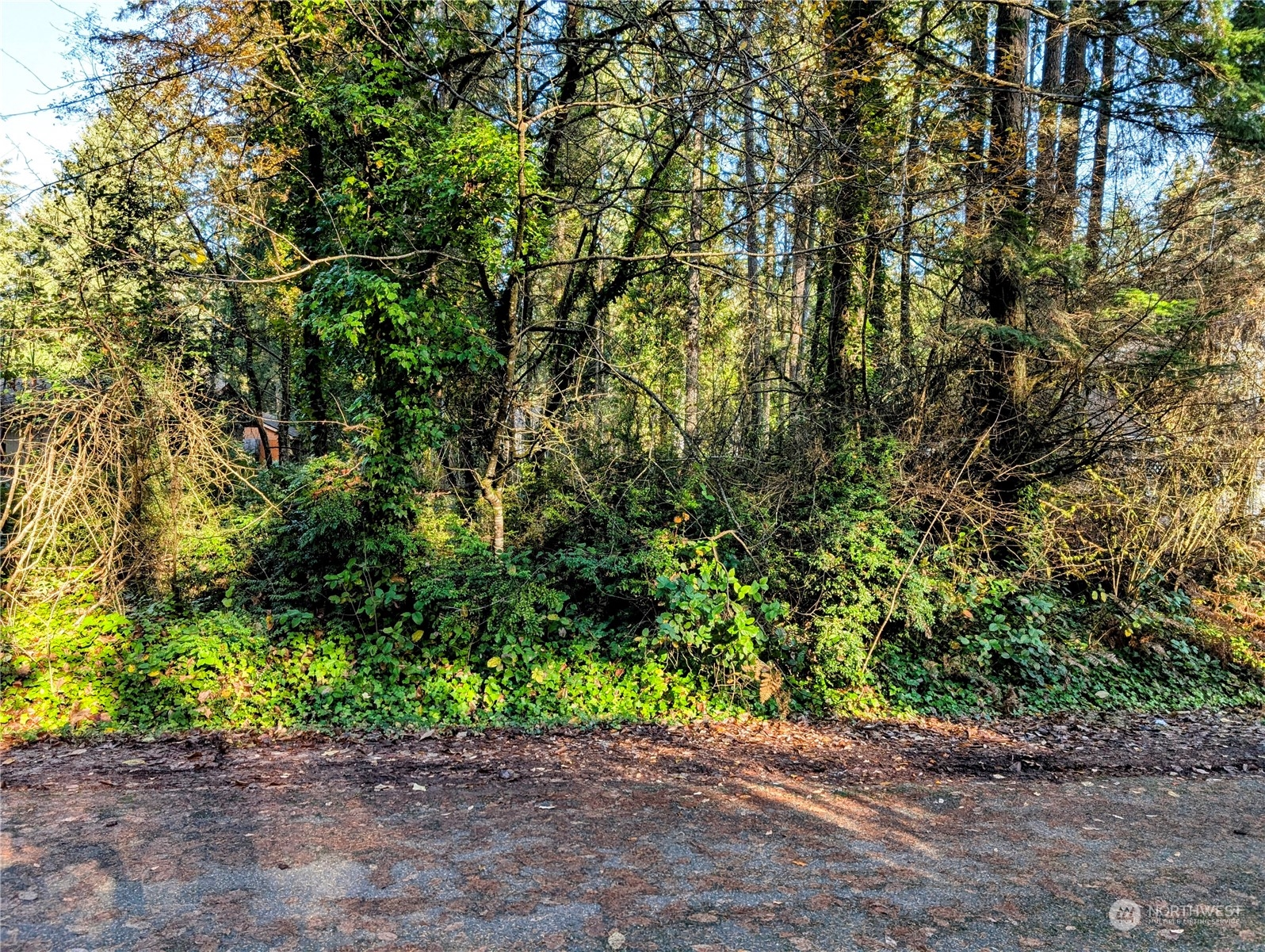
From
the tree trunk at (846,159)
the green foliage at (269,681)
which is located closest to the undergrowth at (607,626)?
the green foliage at (269,681)

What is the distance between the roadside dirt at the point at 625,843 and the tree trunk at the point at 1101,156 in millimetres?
6640

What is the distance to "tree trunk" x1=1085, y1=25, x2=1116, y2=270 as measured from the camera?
9641mm

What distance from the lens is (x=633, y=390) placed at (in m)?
9.39

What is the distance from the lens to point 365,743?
21.2 ft

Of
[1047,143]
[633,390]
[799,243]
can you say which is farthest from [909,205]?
[633,390]

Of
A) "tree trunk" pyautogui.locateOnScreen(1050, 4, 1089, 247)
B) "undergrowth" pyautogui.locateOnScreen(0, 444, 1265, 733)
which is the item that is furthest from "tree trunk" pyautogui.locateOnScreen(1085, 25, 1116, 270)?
"undergrowth" pyautogui.locateOnScreen(0, 444, 1265, 733)

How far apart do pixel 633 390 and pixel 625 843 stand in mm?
5896

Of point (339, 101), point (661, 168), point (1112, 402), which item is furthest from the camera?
point (1112, 402)

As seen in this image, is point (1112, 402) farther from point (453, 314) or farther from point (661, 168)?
point (453, 314)

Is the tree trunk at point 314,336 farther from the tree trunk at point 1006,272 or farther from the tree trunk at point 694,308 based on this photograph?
the tree trunk at point 1006,272

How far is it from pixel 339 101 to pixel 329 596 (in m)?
5.48

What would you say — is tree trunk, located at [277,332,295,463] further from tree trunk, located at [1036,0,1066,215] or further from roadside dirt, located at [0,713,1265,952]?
tree trunk, located at [1036,0,1066,215]

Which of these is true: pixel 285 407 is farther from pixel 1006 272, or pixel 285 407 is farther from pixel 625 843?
pixel 1006 272

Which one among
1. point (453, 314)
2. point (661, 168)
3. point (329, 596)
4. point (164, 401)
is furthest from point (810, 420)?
point (164, 401)
